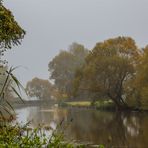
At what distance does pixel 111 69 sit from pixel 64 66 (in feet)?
135

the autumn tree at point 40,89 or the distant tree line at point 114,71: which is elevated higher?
the autumn tree at point 40,89

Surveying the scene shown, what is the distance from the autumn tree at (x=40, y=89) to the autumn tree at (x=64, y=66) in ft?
60.6

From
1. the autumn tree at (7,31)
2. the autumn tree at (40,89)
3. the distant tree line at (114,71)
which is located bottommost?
the autumn tree at (7,31)

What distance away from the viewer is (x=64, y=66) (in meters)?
92.6

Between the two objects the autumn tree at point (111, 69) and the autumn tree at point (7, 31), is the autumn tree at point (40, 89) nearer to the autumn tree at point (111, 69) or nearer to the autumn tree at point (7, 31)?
the autumn tree at point (111, 69)

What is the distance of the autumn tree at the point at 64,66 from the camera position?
93.1m

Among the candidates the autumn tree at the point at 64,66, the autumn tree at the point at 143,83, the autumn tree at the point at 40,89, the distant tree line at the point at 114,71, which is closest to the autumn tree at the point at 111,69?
the distant tree line at the point at 114,71

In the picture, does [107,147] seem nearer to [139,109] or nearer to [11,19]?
[11,19]

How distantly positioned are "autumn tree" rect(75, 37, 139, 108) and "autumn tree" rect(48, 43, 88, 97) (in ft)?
125

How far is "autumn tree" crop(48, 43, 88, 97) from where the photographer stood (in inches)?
3666

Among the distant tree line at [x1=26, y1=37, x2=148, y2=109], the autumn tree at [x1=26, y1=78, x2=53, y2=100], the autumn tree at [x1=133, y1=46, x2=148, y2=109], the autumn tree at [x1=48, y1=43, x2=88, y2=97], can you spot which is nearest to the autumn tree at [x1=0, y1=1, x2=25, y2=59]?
the autumn tree at [x1=133, y1=46, x2=148, y2=109]

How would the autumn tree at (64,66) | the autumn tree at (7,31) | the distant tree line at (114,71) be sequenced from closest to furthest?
1. the autumn tree at (7,31)
2. the distant tree line at (114,71)
3. the autumn tree at (64,66)

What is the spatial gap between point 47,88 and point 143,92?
7461 centimetres

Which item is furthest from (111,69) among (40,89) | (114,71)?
(40,89)
